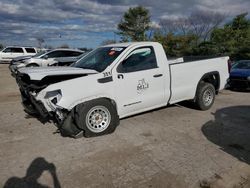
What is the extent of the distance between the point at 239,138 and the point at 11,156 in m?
4.24

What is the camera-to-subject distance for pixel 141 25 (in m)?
42.5

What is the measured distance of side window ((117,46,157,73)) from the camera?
18.4 feet

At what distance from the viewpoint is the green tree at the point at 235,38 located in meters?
24.1

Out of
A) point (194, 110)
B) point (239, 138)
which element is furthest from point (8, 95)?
point (239, 138)

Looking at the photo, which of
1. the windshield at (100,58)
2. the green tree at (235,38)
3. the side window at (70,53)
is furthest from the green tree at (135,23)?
the windshield at (100,58)

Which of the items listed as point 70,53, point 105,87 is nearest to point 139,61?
point 105,87

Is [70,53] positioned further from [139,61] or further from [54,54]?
[139,61]

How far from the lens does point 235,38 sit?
26469mm

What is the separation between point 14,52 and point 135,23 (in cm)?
2084

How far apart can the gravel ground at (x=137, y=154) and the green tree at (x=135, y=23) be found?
121 feet

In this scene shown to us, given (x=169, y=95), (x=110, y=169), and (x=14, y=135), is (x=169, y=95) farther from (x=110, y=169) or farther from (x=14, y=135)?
(x=14, y=135)

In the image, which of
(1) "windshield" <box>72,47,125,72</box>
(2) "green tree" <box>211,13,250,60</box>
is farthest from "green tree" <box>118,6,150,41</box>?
(1) "windshield" <box>72,47,125,72</box>

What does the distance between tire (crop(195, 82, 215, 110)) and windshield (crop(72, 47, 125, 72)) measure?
2.57 meters

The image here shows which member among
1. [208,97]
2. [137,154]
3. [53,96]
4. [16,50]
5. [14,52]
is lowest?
[137,154]
